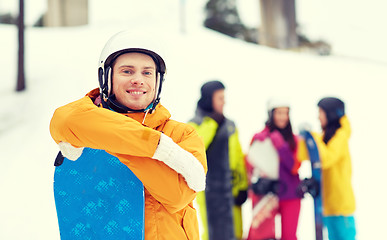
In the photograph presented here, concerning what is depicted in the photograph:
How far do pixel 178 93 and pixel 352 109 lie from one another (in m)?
4.16

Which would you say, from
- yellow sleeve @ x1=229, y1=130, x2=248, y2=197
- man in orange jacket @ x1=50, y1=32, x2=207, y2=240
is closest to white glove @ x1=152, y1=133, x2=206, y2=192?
man in orange jacket @ x1=50, y1=32, x2=207, y2=240

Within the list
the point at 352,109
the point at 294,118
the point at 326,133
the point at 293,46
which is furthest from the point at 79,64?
A: the point at 293,46

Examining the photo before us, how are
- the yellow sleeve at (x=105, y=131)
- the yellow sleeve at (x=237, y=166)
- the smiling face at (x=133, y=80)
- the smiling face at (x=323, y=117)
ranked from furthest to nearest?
the smiling face at (x=323, y=117) → the yellow sleeve at (x=237, y=166) → the smiling face at (x=133, y=80) → the yellow sleeve at (x=105, y=131)

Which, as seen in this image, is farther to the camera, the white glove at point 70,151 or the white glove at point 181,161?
the white glove at point 70,151

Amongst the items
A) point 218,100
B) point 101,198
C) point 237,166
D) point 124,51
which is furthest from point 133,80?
point 237,166

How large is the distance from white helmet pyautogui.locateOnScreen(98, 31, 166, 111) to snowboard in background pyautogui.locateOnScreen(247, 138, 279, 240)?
3.17m

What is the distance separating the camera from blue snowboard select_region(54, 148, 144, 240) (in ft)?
6.40

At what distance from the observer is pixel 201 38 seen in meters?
14.8

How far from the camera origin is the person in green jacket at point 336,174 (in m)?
5.00

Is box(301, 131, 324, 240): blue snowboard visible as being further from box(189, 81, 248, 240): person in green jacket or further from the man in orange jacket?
the man in orange jacket

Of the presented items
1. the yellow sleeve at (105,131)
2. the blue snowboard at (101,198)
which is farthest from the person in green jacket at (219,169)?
the yellow sleeve at (105,131)

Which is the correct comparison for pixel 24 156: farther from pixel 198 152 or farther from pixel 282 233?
pixel 198 152

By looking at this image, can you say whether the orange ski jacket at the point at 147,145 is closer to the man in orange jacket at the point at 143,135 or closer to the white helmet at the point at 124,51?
the man in orange jacket at the point at 143,135

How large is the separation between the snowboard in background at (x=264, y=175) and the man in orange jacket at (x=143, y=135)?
3131 millimetres
